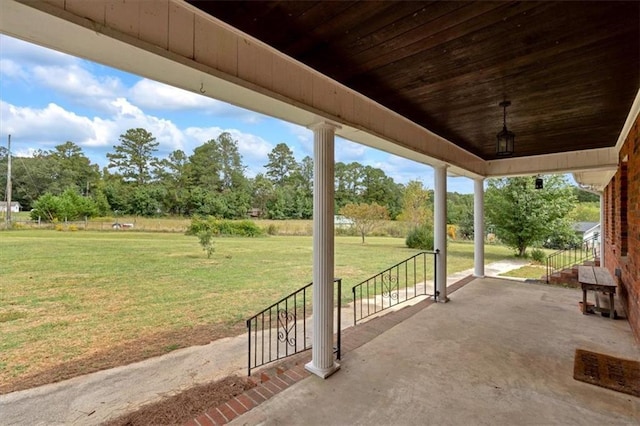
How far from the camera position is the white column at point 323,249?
255cm

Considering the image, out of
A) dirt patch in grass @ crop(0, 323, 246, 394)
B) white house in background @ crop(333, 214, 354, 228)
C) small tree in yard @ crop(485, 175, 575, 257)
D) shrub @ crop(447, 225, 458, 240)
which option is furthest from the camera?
shrub @ crop(447, 225, 458, 240)

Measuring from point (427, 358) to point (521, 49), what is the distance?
2825 millimetres

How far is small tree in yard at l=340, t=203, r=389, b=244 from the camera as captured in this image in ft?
54.2

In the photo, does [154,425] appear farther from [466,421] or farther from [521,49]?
[521,49]

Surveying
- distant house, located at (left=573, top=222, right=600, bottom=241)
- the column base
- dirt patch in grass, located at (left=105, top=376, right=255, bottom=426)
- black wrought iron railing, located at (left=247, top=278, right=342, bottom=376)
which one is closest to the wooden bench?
black wrought iron railing, located at (left=247, top=278, right=342, bottom=376)

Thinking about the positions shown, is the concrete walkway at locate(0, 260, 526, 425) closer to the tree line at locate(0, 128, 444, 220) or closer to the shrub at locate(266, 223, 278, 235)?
the tree line at locate(0, 128, 444, 220)

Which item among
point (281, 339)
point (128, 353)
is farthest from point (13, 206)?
point (281, 339)

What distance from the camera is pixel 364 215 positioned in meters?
16.6

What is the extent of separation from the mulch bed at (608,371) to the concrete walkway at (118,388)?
3.47 m

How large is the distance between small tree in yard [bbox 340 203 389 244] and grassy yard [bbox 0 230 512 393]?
326 cm

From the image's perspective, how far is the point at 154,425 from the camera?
2.18 metres

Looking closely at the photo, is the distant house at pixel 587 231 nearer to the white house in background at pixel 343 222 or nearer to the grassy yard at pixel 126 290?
the grassy yard at pixel 126 290

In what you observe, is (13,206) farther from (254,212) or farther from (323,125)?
(323,125)

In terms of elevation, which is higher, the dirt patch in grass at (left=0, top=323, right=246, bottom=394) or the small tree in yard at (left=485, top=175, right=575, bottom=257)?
the small tree in yard at (left=485, top=175, right=575, bottom=257)
